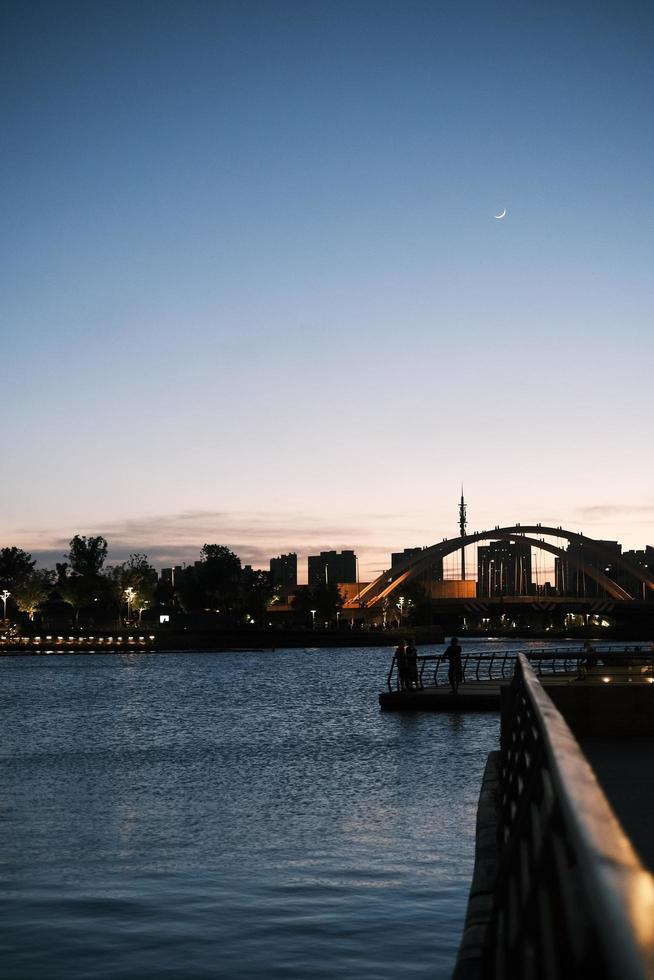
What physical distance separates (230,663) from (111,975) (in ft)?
365

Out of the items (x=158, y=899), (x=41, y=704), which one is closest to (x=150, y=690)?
(x=41, y=704)

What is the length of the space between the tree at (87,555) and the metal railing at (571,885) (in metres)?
192

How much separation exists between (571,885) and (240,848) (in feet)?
52.2

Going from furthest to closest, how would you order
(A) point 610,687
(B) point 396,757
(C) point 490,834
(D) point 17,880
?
(B) point 396,757, (A) point 610,687, (D) point 17,880, (C) point 490,834

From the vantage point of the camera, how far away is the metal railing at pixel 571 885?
2.03 meters

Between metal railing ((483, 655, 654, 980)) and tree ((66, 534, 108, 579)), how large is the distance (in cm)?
19190

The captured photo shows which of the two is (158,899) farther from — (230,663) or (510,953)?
(230,663)

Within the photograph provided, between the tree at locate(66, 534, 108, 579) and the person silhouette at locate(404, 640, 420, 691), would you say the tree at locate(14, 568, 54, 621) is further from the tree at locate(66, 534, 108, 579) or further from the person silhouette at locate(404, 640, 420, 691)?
the person silhouette at locate(404, 640, 420, 691)

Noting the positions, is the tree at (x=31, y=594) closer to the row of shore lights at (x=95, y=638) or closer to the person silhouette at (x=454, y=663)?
the row of shore lights at (x=95, y=638)

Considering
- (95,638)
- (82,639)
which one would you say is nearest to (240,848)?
(82,639)

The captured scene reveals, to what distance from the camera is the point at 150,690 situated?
7150 cm

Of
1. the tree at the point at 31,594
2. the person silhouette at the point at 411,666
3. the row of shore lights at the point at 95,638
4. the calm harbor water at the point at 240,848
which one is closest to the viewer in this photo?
the calm harbor water at the point at 240,848

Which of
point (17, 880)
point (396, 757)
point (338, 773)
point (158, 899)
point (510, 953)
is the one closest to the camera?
point (510, 953)

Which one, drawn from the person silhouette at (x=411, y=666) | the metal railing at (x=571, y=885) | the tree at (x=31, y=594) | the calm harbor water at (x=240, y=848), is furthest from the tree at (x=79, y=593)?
the metal railing at (x=571, y=885)
